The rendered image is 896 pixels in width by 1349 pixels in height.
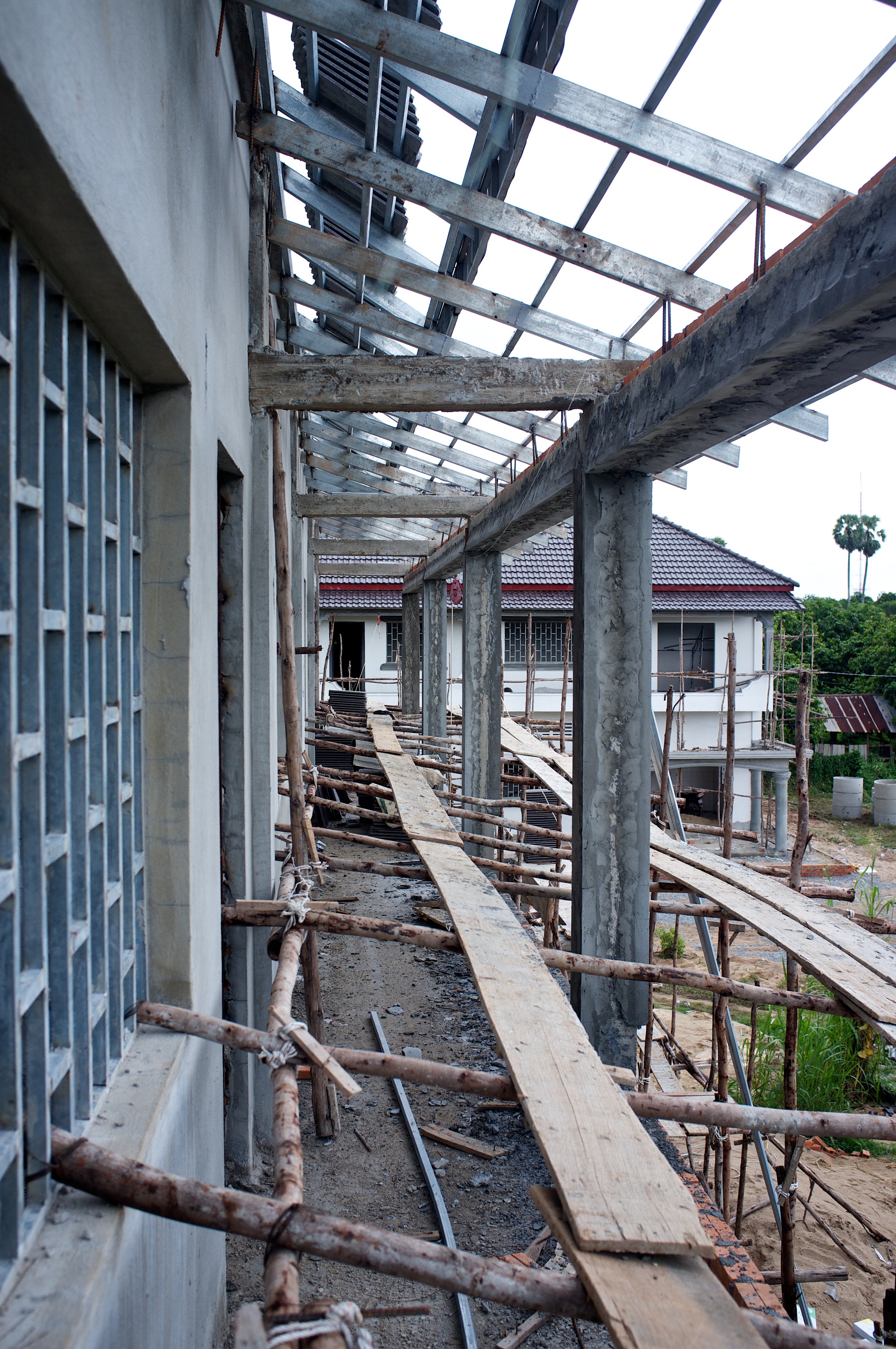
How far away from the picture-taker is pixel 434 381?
433 cm

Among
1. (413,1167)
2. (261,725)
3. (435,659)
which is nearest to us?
(413,1167)

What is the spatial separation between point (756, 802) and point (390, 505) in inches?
538

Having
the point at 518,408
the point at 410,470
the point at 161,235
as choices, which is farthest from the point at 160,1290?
the point at 410,470

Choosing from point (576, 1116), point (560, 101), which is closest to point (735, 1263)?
point (576, 1116)

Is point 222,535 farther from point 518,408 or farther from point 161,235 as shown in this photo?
point 161,235

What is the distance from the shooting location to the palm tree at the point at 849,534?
57.6m

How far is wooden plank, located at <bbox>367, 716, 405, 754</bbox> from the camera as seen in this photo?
385 inches

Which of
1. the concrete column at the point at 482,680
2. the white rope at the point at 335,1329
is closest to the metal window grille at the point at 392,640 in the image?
the concrete column at the point at 482,680

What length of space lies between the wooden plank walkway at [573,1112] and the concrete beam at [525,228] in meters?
3.03

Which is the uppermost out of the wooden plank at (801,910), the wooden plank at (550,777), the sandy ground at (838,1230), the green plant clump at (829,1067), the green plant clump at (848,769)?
the wooden plank at (550,777)

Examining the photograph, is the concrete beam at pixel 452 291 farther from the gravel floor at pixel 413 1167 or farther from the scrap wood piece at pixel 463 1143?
the scrap wood piece at pixel 463 1143

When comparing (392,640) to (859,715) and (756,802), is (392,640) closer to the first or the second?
(756,802)

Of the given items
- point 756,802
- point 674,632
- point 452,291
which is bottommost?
point 756,802

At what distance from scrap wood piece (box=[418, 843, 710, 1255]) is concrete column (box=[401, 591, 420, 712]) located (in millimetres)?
13784
